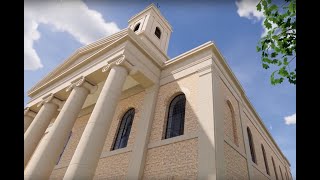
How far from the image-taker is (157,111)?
36.8 feet

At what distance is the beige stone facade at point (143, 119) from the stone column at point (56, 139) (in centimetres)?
4

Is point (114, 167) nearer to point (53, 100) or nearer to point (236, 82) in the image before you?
point (53, 100)

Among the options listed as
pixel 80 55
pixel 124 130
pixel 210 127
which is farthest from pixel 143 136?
pixel 80 55

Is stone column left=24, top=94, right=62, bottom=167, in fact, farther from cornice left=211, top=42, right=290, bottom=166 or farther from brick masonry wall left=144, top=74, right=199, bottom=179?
cornice left=211, top=42, right=290, bottom=166

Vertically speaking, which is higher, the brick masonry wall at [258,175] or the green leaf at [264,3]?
the green leaf at [264,3]

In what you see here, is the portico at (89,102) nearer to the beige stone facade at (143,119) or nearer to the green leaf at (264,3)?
the beige stone facade at (143,119)

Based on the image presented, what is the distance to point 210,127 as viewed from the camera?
8.56 m

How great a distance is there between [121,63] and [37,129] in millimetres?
6511

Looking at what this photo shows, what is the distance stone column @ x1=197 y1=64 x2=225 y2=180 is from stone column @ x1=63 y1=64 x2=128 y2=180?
12.0 ft

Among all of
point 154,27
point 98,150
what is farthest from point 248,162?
point 154,27

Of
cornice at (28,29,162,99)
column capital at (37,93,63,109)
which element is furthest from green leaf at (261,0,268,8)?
column capital at (37,93,63,109)

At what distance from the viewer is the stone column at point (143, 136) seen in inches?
362

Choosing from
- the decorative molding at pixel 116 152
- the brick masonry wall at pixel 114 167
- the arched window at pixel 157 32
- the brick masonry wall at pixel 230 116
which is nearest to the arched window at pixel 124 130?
the decorative molding at pixel 116 152
